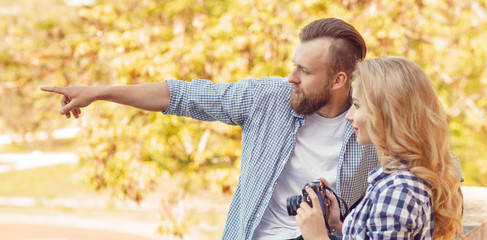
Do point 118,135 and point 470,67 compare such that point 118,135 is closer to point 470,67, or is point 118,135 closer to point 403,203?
point 470,67

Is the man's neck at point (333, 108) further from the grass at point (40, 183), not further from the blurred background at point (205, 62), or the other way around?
the grass at point (40, 183)

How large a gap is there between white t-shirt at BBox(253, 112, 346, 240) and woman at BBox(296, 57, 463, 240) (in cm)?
63

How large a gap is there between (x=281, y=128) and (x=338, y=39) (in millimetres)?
391

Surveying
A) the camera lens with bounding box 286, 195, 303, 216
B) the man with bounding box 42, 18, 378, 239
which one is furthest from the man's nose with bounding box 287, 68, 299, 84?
the camera lens with bounding box 286, 195, 303, 216

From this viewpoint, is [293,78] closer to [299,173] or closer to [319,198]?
[299,173]

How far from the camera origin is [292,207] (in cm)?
147

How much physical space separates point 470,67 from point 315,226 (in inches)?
187

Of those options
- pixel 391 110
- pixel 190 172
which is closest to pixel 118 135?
pixel 190 172

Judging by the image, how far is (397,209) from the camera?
1106mm

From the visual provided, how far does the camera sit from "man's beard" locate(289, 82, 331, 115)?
1837 millimetres

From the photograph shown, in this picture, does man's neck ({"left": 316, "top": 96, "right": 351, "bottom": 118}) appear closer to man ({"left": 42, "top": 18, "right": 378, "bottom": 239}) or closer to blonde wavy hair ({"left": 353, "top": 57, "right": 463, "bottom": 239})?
man ({"left": 42, "top": 18, "right": 378, "bottom": 239})

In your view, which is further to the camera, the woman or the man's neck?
the man's neck

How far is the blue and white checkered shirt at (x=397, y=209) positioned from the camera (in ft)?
3.64

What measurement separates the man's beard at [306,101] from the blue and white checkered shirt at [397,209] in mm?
682
